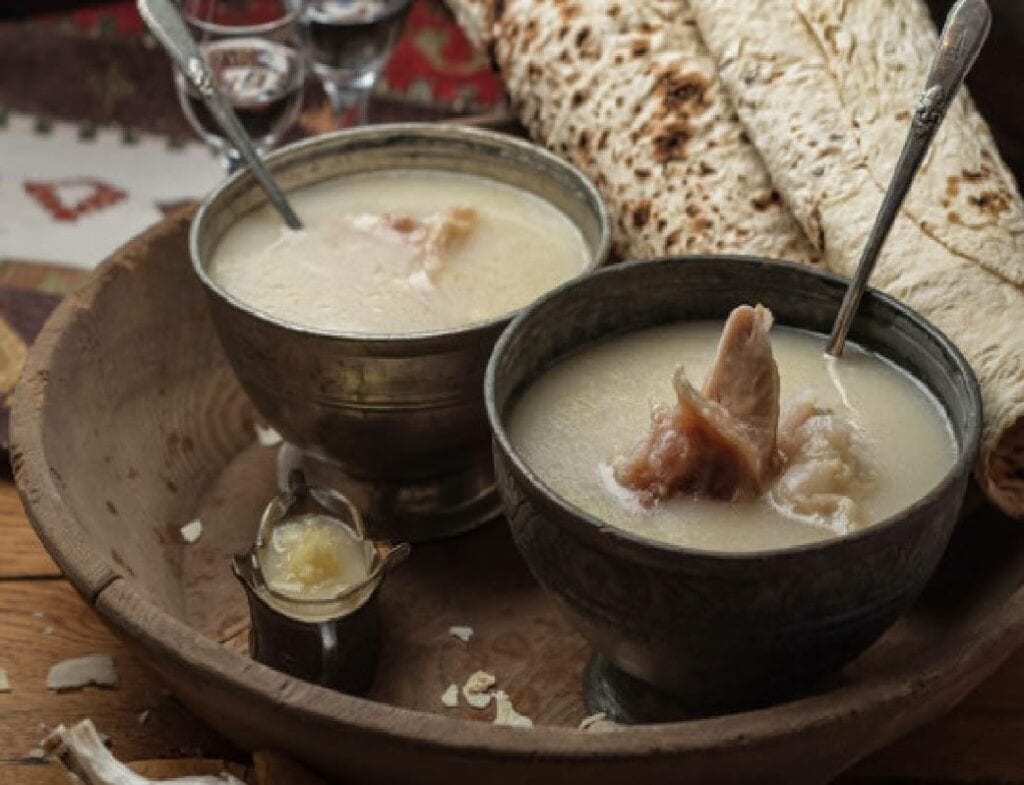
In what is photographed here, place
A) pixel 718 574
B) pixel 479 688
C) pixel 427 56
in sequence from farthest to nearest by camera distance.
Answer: pixel 427 56 < pixel 479 688 < pixel 718 574

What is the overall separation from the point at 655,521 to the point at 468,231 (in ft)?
1.99

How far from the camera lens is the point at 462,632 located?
1.60m

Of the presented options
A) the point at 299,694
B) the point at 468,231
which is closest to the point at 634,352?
the point at 468,231

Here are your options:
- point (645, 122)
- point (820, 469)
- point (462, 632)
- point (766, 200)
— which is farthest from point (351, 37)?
point (820, 469)

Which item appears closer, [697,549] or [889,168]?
[697,549]

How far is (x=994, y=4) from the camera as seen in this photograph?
1.73 metres

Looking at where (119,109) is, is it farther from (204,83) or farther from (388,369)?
(388,369)

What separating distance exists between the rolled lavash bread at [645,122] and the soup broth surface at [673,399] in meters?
0.24

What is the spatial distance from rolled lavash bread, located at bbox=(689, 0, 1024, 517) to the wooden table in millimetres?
217

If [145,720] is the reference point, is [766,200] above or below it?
above

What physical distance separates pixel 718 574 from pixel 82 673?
0.70 metres

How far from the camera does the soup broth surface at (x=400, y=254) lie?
66.1 inches

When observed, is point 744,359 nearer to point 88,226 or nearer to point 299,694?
point 299,694

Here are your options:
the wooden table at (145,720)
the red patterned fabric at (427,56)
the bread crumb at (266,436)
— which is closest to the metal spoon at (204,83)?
the bread crumb at (266,436)
